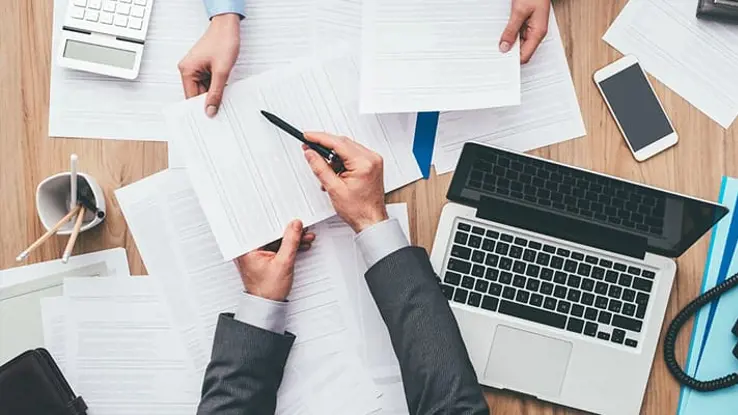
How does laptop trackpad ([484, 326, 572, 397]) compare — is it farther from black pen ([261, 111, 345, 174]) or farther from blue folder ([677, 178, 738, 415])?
black pen ([261, 111, 345, 174])

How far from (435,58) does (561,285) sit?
13.5 inches

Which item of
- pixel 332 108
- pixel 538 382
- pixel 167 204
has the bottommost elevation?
pixel 538 382

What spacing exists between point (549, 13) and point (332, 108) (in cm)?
32

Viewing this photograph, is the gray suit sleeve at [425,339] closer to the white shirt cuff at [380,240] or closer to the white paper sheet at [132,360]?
the white shirt cuff at [380,240]

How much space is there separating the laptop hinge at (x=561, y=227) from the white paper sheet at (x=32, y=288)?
0.51 meters

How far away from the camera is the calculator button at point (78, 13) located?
43.5 inches

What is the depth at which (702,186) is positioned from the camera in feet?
3.61

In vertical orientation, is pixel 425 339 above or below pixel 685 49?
below

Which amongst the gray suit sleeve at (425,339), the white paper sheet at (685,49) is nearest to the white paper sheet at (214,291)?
the gray suit sleeve at (425,339)

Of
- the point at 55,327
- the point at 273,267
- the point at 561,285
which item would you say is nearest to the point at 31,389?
the point at 55,327

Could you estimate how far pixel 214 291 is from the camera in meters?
1.11

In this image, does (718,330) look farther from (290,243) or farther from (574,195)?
(290,243)

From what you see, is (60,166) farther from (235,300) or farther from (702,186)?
(702,186)

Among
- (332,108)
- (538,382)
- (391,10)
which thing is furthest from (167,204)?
(538,382)
